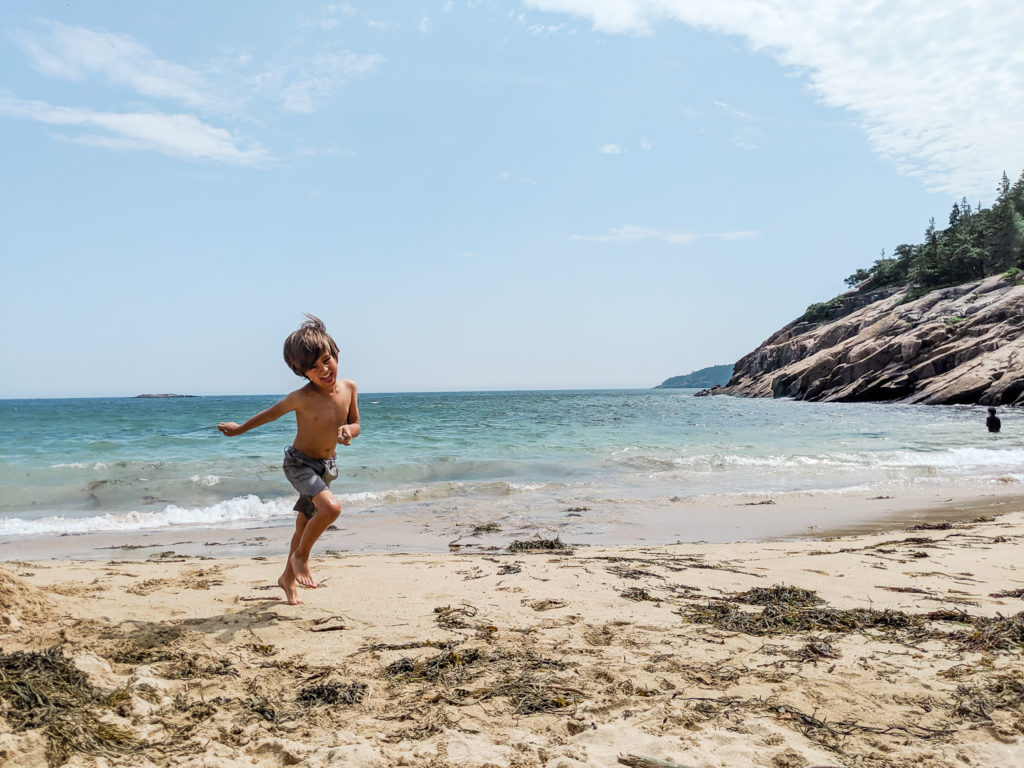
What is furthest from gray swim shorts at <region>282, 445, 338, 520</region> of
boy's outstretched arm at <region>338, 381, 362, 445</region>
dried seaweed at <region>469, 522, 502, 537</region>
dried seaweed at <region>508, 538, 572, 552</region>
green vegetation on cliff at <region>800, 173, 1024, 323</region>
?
green vegetation on cliff at <region>800, 173, 1024, 323</region>

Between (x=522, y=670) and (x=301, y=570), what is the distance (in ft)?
6.50

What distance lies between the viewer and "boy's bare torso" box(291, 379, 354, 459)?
4.06 meters

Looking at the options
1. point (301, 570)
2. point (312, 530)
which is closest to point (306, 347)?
point (312, 530)

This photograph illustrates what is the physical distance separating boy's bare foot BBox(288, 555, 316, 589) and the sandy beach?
0.45 ft

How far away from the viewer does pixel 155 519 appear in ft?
31.7

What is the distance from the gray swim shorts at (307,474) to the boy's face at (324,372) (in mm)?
462

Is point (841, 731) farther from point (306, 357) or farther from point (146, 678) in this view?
point (306, 357)

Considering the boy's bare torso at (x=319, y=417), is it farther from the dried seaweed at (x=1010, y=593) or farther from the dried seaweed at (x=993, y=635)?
the dried seaweed at (x=1010, y=593)

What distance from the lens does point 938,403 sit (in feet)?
114

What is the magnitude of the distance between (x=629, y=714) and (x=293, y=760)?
1.31m

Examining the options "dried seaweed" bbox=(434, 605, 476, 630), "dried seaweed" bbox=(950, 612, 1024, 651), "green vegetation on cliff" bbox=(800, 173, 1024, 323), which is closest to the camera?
"dried seaweed" bbox=(950, 612, 1024, 651)

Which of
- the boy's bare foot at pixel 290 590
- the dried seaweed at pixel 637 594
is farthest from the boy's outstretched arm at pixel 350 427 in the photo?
the dried seaweed at pixel 637 594

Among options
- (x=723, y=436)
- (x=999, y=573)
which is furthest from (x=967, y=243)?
(x=999, y=573)

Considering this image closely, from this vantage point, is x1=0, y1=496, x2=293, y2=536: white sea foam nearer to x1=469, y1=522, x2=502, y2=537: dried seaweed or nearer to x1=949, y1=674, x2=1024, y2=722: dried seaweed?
x1=469, y1=522, x2=502, y2=537: dried seaweed
